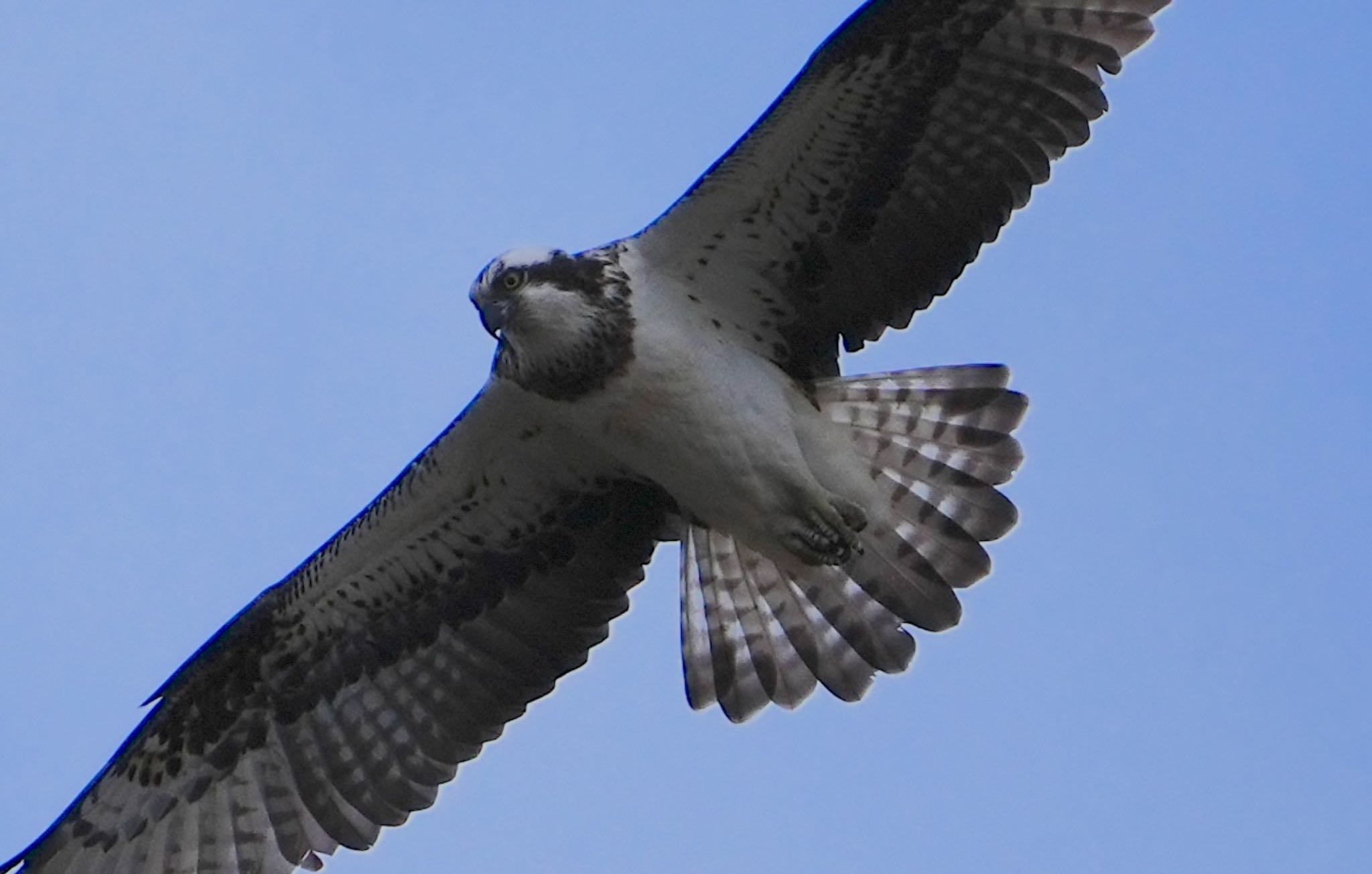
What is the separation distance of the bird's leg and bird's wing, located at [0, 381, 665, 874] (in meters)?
0.64

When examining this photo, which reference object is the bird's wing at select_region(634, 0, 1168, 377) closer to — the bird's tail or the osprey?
the osprey

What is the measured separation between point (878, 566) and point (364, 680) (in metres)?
2.09

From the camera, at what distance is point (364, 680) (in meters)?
8.69

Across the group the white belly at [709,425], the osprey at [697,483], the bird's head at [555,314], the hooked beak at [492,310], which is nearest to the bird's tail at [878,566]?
the osprey at [697,483]

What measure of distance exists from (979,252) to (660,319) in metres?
1.17

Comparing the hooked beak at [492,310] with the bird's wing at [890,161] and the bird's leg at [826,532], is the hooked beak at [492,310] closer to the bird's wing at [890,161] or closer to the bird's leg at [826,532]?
the bird's wing at [890,161]

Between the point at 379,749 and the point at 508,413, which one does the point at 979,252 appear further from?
the point at 379,749

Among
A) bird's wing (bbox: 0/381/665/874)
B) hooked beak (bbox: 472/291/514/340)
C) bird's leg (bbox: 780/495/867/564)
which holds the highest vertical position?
bird's leg (bbox: 780/495/867/564)

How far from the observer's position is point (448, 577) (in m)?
8.51

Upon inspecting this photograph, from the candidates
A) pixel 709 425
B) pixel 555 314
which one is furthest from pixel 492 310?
pixel 709 425

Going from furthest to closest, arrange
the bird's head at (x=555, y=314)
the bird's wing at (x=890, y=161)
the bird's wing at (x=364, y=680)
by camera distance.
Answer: the bird's wing at (x=364, y=680), the bird's wing at (x=890, y=161), the bird's head at (x=555, y=314)

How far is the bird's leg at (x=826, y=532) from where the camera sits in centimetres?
797

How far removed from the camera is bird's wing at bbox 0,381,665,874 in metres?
8.39

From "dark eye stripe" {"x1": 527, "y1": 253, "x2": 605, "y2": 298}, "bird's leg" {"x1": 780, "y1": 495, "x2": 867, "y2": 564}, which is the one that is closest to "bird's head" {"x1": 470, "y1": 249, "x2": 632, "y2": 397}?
"dark eye stripe" {"x1": 527, "y1": 253, "x2": 605, "y2": 298}
